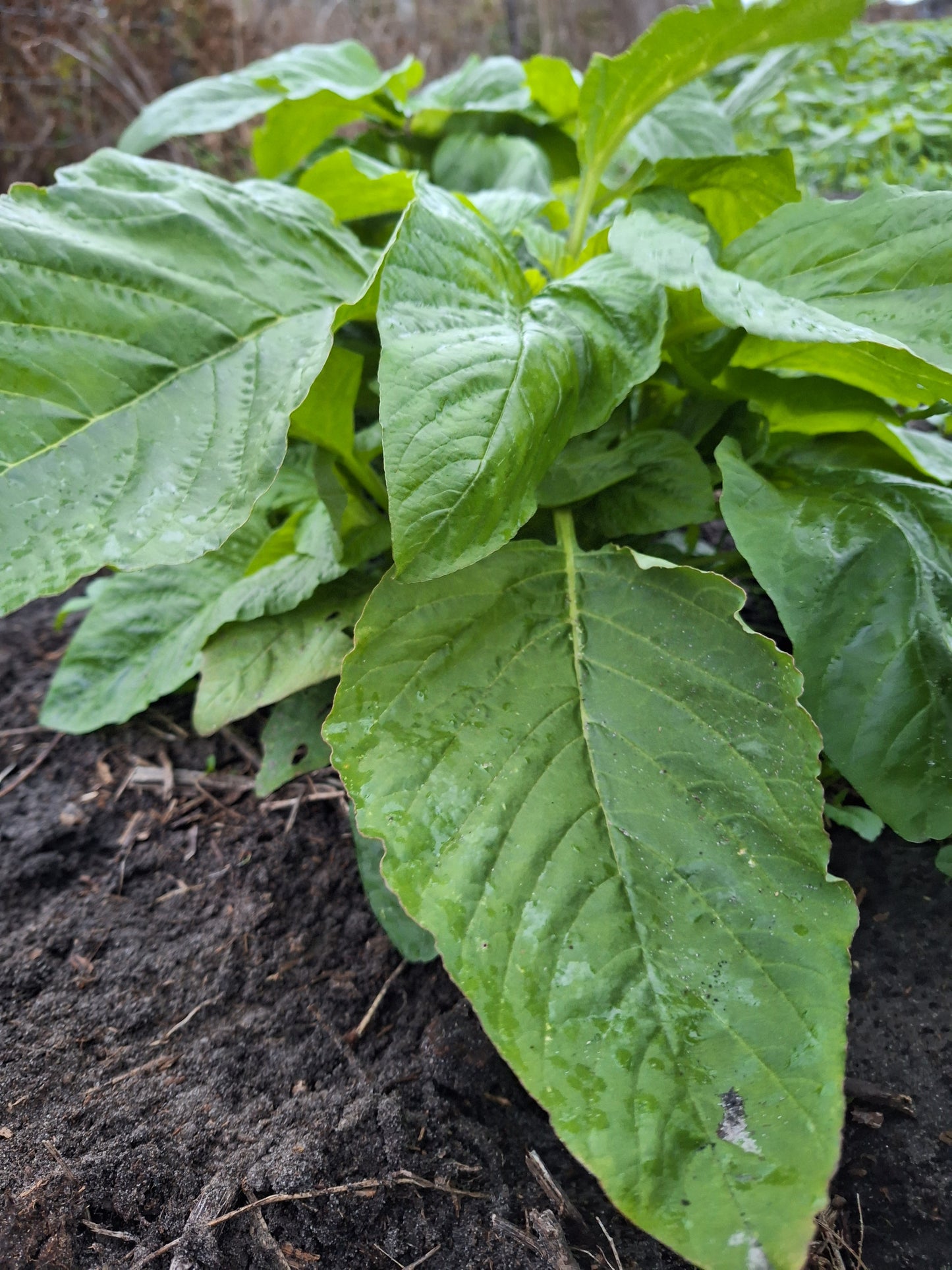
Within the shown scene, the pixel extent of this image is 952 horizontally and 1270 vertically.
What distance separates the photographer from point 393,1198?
0.90 metres

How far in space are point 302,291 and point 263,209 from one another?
0.14 meters

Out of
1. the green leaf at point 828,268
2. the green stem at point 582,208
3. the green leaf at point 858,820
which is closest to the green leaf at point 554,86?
the green stem at point 582,208

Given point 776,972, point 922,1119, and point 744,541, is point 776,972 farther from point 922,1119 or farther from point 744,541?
point 744,541

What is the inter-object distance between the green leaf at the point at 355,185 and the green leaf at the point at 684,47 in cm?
33

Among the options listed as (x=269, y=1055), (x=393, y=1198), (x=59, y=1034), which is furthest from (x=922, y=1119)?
(x=59, y=1034)

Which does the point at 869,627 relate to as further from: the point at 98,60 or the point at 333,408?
the point at 98,60

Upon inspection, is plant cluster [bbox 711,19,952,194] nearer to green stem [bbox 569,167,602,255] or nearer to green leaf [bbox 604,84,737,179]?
green leaf [bbox 604,84,737,179]

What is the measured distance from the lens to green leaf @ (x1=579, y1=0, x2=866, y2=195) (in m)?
1.19

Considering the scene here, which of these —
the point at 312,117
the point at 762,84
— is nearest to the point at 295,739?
the point at 312,117

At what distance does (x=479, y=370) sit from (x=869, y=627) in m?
0.56

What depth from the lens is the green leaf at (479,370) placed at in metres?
0.79

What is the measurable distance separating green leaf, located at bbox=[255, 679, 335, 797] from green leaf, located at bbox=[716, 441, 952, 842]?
2.25 feet

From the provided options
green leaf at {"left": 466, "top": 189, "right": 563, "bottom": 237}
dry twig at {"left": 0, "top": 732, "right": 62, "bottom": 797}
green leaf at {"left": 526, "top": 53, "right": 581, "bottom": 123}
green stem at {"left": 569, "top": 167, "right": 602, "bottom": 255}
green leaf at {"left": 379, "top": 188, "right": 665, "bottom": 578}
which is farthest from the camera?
green leaf at {"left": 526, "top": 53, "right": 581, "bottom": 123}

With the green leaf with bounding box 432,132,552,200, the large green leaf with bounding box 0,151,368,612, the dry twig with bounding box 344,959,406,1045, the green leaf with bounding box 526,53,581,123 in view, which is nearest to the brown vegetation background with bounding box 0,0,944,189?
the green leaf with bounding box 432,132,552,200
